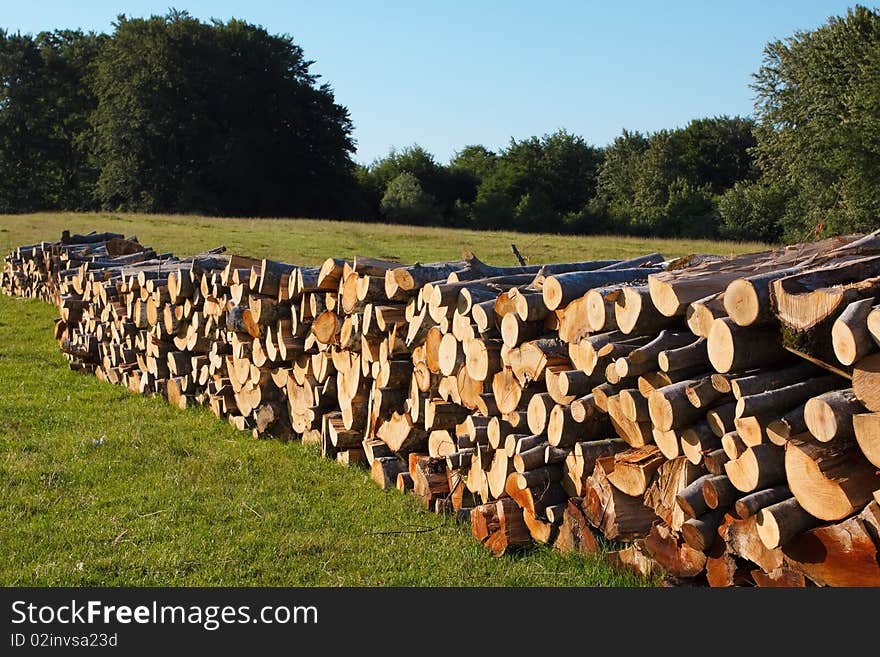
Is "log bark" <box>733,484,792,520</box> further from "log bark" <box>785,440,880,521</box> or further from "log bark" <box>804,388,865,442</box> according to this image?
Result: "log bark" <box>804,388,865,442</box>

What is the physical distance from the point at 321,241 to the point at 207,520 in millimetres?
19243

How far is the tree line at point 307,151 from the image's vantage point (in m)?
35.6

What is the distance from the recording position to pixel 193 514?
5.23 meters

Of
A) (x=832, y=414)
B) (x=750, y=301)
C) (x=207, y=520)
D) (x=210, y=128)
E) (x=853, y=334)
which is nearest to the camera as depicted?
(x=853, y=334)

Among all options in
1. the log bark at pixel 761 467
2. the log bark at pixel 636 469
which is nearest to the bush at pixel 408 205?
the log bark at pixel 636 469

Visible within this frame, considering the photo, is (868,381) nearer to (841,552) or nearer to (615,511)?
(841,552)

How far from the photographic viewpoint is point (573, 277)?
4.64 metres

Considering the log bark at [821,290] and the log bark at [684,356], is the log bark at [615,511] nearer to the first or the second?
the log bark at [684,356]

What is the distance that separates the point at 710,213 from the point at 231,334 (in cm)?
4196

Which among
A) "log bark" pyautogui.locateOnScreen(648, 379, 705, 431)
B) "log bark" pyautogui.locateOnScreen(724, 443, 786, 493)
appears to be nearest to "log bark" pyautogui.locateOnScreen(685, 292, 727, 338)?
"log bark" pyautogui.locateOnScreen(648, 379, 705, 431)

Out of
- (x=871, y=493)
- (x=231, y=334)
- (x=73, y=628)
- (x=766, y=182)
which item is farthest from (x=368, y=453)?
(x=766, y=182)

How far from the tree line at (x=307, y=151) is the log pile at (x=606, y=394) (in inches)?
1166

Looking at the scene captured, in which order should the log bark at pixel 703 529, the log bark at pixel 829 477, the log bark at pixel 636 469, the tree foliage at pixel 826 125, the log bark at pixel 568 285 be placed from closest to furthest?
the log bark at pixel 829 477
the log bark at pixel 703 529
the log bark at pixel 636 469
the log bark at pixel 568 285
the tree foliage at pixel 826 125

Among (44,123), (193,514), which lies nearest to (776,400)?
(193,514)
